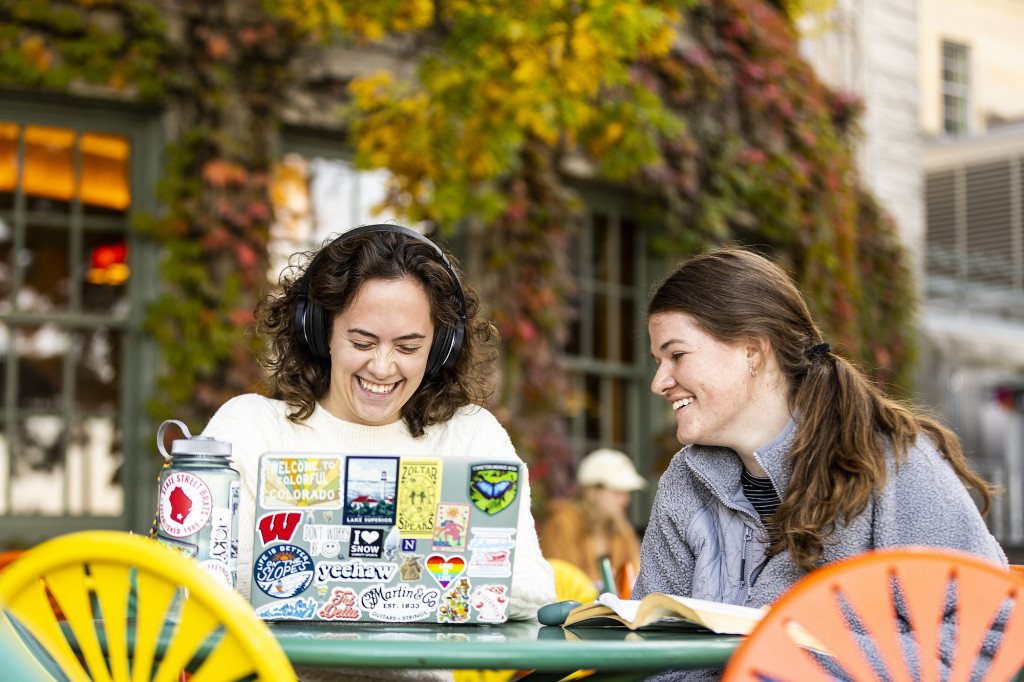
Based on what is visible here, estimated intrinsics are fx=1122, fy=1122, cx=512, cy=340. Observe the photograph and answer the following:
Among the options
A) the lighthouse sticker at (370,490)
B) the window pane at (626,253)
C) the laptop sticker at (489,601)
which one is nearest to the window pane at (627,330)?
the window pane at (626,253)

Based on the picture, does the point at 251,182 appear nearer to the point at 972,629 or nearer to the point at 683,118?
the point at 683,118

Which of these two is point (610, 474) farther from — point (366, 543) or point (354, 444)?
point (366, 543)

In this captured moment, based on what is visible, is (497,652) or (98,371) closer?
(497,652)

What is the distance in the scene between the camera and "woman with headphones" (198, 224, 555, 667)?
7.93 feet

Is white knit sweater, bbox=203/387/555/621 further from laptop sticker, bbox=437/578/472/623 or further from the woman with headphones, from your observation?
laptop sticker, bbox=437/578/472/623

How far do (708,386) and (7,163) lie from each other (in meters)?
4.63

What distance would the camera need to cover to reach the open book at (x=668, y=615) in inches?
66.0

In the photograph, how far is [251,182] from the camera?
5.95 metres

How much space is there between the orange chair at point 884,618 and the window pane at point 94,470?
196 inches

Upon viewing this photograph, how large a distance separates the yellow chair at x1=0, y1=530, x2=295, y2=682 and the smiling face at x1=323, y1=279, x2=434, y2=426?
1037 millimetres

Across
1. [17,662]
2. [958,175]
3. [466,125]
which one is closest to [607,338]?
[466,125]

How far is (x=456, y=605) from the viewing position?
5.92ft

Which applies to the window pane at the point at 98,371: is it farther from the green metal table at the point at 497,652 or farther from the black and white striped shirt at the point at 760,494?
the green metal table at the point at 497,652

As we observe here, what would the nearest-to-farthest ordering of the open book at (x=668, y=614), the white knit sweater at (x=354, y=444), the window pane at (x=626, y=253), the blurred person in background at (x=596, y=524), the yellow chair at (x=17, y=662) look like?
the yellow chair at (x=17, y=662) → the open book at (x=668, y=614) → the white knit sweater at (x=354, y=444) → the blurred person in background at (x=596, y=524) → the window pane at (x=626, y=253)
